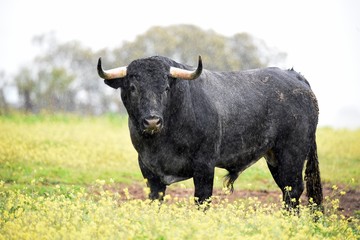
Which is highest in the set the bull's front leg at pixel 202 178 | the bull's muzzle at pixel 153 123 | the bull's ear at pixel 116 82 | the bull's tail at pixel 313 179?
the bull's ear at pixel 116 82

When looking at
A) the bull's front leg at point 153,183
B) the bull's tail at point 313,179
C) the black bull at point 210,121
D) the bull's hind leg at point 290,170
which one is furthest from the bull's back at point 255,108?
the bull's front leg at point 153,183

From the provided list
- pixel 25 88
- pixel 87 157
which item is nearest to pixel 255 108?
pixel 87 157

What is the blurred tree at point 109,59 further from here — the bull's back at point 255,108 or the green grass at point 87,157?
the bull's back at point 255,108

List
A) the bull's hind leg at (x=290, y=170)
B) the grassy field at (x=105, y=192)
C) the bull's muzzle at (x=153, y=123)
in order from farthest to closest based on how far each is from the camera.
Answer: the bull's hind leg at (x=290, y=170)
the bull's muzzle at (x=153, y=123)
the grassy field at (x=105, y=192)

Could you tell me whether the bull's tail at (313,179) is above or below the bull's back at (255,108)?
below

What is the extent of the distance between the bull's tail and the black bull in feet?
0.07

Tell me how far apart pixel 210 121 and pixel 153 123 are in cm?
123

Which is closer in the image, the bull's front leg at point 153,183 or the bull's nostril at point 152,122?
the bull's nostril at point 152,122

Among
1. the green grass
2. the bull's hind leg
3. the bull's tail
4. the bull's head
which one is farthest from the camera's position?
the green grass

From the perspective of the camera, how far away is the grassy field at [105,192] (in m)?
6.72

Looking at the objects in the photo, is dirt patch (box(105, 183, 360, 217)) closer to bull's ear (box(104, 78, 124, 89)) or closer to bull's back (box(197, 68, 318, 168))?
bull's back (box(197, 68, 318, 168))

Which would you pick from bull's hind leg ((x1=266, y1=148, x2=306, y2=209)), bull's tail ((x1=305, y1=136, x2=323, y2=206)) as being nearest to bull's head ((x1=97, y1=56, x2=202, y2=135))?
bull's hind leg ((x1=266, y1=148, x2=306, y2=209))

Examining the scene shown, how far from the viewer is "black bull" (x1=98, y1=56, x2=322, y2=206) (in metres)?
8.65

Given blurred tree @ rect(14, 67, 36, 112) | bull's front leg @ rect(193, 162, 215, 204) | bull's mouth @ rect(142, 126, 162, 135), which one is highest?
bull's mouth @ rect(142, 126, 162, 135)
